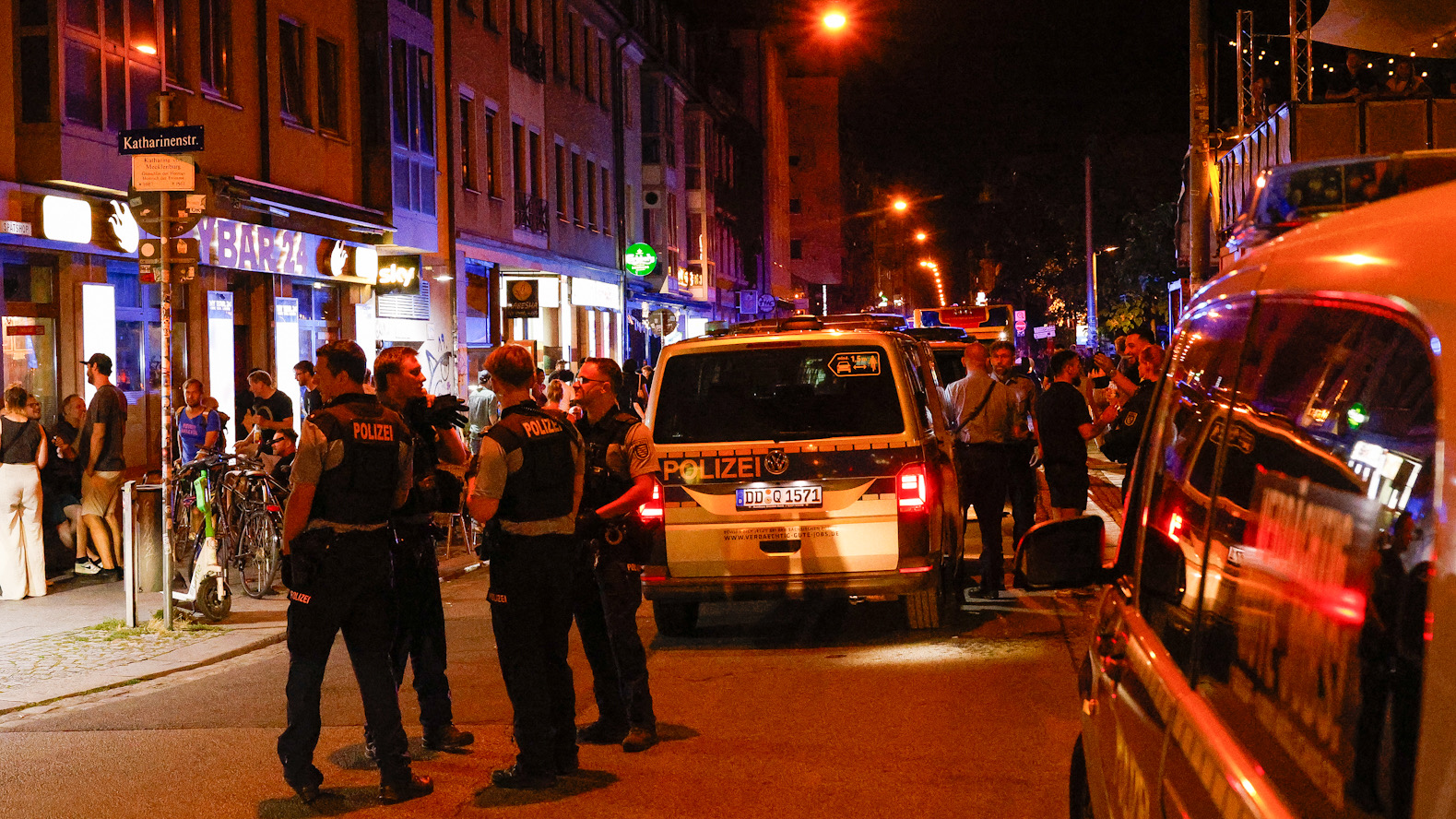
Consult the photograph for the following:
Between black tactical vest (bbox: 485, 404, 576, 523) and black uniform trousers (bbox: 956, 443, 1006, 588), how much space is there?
553cm

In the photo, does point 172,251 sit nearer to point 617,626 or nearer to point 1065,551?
point 617,626

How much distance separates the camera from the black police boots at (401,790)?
630 centimetres

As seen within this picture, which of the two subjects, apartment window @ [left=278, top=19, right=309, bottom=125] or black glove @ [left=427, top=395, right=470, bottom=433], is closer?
black glove @ [left=427, top=395, right=470, bottom=433]

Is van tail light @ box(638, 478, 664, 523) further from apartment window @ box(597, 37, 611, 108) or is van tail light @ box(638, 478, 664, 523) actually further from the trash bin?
apartment window @ box(597, 37, 611, 108)

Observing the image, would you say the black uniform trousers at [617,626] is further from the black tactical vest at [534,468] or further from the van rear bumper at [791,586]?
the van rear bumper at [791,586]

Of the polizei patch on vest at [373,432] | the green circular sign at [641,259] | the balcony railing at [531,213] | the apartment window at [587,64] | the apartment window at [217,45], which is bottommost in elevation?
the polizei patch on vest at [373,432]

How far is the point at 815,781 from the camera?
6465 millimetres

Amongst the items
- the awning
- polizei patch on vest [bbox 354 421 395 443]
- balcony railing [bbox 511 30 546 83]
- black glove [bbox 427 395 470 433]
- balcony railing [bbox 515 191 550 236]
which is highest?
balcony railing [bbox 511 30 546 83]

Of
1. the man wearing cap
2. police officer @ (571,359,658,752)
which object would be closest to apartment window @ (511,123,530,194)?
the man wearing cap

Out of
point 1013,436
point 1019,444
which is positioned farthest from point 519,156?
point 1013,436

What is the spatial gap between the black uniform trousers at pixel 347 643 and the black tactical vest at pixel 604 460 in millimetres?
1112

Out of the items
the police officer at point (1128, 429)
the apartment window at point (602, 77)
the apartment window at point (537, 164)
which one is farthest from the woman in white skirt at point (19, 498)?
the apartment window at point (602, 77)

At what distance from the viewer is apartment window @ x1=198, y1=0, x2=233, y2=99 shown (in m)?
18.7

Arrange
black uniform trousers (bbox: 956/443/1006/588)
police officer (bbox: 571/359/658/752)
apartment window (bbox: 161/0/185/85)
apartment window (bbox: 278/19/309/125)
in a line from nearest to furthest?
police officer (bbox: 571/359/658/752) < black uniform trousers (bbox: 956/443/1006/588) < apartment window (bbox: 161/0/185/85) < apartment window (bbox: 278/19/309/125)
